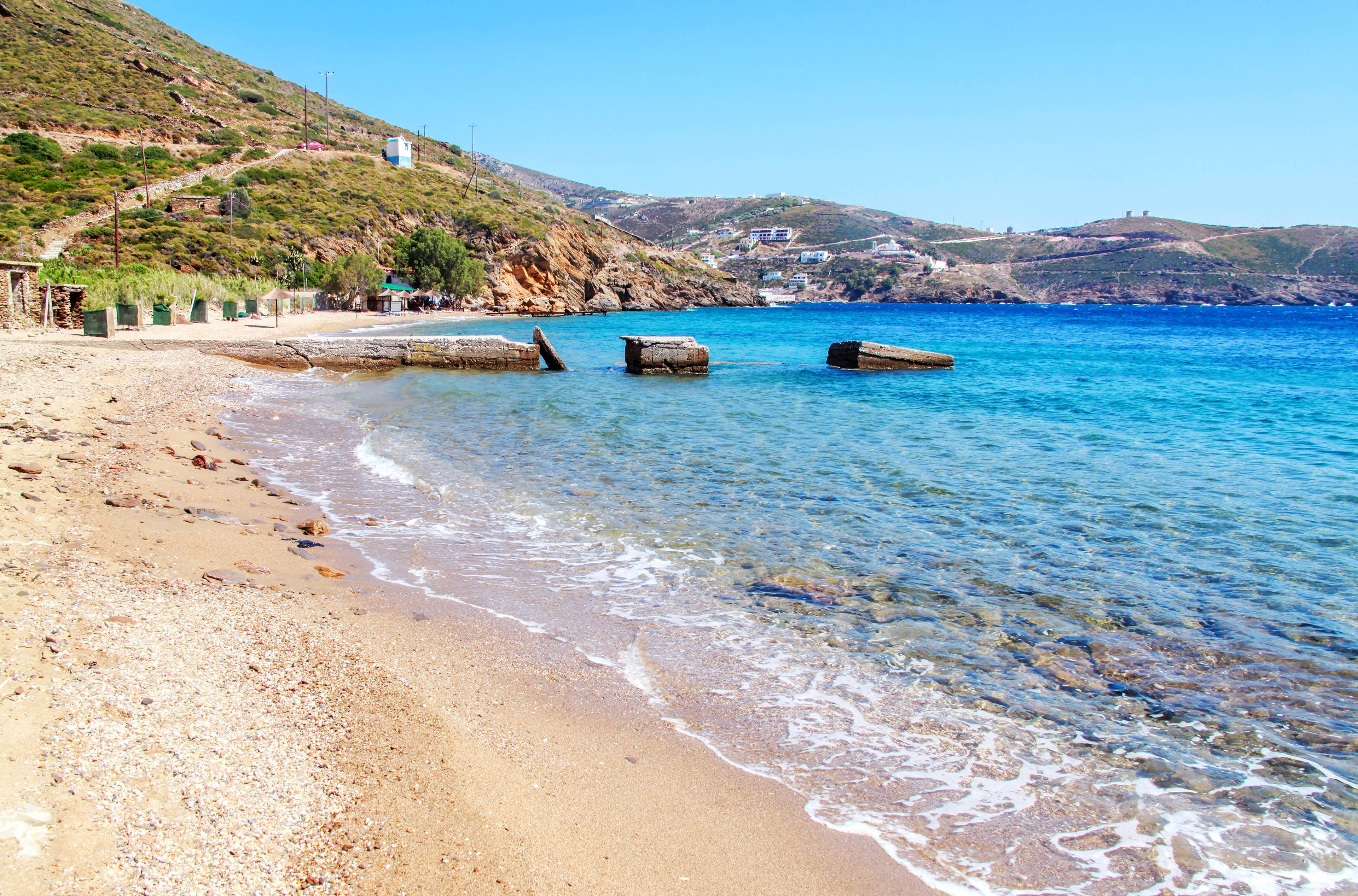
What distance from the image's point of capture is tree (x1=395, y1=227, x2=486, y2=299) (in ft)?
180

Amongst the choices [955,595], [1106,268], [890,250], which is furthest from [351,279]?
[890,250]

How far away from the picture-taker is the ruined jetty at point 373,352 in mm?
19516

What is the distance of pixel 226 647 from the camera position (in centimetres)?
404

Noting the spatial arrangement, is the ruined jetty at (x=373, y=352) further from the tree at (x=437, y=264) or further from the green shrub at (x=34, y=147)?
the green shrub at (x=34, y=147)

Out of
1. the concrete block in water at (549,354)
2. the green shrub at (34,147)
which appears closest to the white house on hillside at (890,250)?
the green shrub at (34,147)

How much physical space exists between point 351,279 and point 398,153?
132 feet

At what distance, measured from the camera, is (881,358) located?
949 inches

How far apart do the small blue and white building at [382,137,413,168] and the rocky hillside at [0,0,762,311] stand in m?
1.13

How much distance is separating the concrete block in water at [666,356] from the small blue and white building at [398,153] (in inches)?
2710

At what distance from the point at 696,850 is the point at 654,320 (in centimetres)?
5964

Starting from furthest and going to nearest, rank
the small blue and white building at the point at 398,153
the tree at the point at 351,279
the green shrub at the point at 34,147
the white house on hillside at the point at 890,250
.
Result: the white house on hillside at the point at 890,250 < the small blue and white building at the point at 398,153 < the green shrub at the point at 34,147 < the tree at the point at 351,279

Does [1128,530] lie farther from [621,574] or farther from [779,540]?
[621,574]

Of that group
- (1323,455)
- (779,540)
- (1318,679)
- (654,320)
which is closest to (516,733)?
(779,540)

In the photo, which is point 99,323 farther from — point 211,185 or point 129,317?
point 211,185
